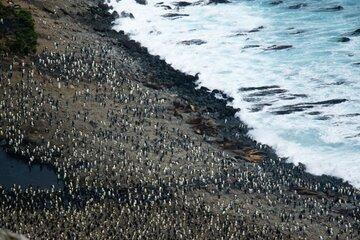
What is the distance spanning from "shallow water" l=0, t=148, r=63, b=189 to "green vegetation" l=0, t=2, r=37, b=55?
16.9 meters

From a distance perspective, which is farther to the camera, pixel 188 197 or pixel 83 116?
pixel 83 116

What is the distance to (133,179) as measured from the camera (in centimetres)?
4197

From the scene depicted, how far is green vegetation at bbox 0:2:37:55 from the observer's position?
189ft

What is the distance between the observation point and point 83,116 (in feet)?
163

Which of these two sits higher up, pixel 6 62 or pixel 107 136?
pixel 6 62

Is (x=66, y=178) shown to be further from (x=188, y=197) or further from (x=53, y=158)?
(x=188, y=197)

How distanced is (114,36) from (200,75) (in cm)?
1312

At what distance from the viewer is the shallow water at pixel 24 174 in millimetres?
40219

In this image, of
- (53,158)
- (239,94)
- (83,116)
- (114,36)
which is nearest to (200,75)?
(239,94)

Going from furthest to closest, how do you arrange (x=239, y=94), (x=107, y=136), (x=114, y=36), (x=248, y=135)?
(x=114, y=36), (x=239, y=94), (x=248, y=135), (x=107, y=136)

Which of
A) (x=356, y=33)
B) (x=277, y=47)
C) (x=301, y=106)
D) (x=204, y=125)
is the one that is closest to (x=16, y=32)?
(x=204, y=125)

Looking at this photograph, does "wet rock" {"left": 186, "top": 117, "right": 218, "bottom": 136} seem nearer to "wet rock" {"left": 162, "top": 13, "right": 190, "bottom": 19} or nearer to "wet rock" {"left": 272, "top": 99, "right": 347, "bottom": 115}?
"wet rock" {"left": 272, "top": 99, "right": 347, "bottom": 115}

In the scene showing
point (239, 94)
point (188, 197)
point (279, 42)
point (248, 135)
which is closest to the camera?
point (188, 197)

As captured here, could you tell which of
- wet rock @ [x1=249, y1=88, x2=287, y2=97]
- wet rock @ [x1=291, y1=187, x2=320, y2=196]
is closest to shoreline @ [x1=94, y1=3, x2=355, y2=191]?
wet rock @ [x1=291, y1=187, x2=320, y2=196]
